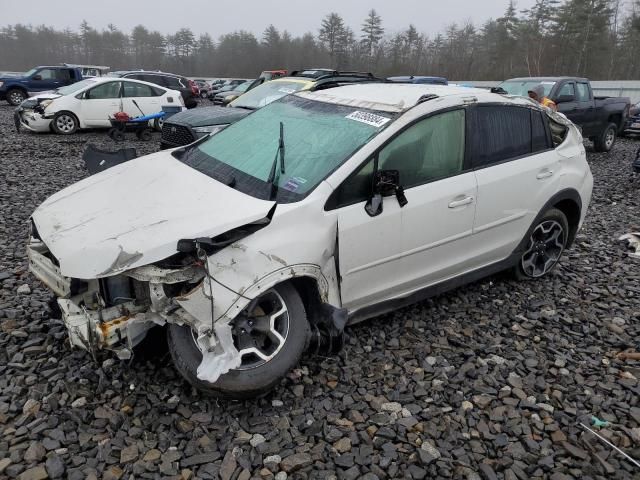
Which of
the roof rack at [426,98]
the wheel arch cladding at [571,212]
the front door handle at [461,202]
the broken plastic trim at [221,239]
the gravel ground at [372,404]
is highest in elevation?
the roof rack at [426,98]

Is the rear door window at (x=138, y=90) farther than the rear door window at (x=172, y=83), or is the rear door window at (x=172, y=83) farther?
the rear door window at (x=172, y=83)

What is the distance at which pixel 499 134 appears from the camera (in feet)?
12.4

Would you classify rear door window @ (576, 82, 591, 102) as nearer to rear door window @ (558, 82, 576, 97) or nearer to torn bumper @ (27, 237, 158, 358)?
rear door window @ (558, 82, 576, 97)

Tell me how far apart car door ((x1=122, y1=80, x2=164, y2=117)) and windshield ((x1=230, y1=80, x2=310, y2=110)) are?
506 cm

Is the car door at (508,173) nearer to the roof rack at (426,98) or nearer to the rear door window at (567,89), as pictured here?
the roof rack at (426,98)

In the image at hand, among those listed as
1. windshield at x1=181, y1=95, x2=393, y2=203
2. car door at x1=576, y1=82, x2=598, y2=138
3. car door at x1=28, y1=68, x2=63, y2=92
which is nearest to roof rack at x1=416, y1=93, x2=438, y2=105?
windshield at x1=181, y1=95, x2=393, y2=203

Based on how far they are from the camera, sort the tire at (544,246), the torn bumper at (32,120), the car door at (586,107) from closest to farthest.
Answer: the tire at (544,246), the car door at (586,107), the torn bumper at (32,120)

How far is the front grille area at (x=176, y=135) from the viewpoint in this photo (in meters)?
8.21

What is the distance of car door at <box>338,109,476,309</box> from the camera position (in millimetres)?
3004

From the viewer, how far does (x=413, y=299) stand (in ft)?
11.5

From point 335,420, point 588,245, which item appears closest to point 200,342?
point 335,420

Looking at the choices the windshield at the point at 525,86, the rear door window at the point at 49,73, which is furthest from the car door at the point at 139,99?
the windshield at the point at 525,86

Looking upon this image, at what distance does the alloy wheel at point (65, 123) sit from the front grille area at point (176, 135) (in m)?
5.54

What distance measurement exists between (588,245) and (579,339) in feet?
7.58
